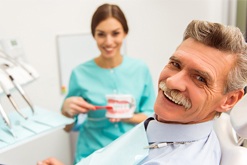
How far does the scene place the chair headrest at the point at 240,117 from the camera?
0.83m

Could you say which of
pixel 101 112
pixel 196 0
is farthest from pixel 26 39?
pixel 196 0

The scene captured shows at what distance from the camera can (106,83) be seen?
4.90 ft

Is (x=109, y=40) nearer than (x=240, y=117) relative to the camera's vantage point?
No

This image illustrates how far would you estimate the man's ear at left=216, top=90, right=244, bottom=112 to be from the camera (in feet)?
2.92

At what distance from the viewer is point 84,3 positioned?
6.13ft

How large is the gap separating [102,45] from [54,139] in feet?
2.48

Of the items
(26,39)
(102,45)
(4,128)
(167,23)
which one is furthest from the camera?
(167,23)

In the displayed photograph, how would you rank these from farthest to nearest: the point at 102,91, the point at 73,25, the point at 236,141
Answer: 1. the point at 73,25
2. the point at 102,91
3. the point at 236,141

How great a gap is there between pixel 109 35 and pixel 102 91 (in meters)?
0.28

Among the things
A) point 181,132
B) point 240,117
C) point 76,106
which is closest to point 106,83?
point 76,106

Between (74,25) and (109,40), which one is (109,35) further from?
(74,25)

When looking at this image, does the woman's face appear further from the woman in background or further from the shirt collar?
the shirt collar

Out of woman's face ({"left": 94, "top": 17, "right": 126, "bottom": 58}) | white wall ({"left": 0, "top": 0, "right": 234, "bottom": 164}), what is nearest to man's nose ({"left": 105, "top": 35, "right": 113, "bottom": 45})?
woman's face ({"left": 94, "top": 17, "right": 126, "bottom": 58})

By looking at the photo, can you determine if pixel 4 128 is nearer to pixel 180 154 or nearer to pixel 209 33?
pixel 180 154
